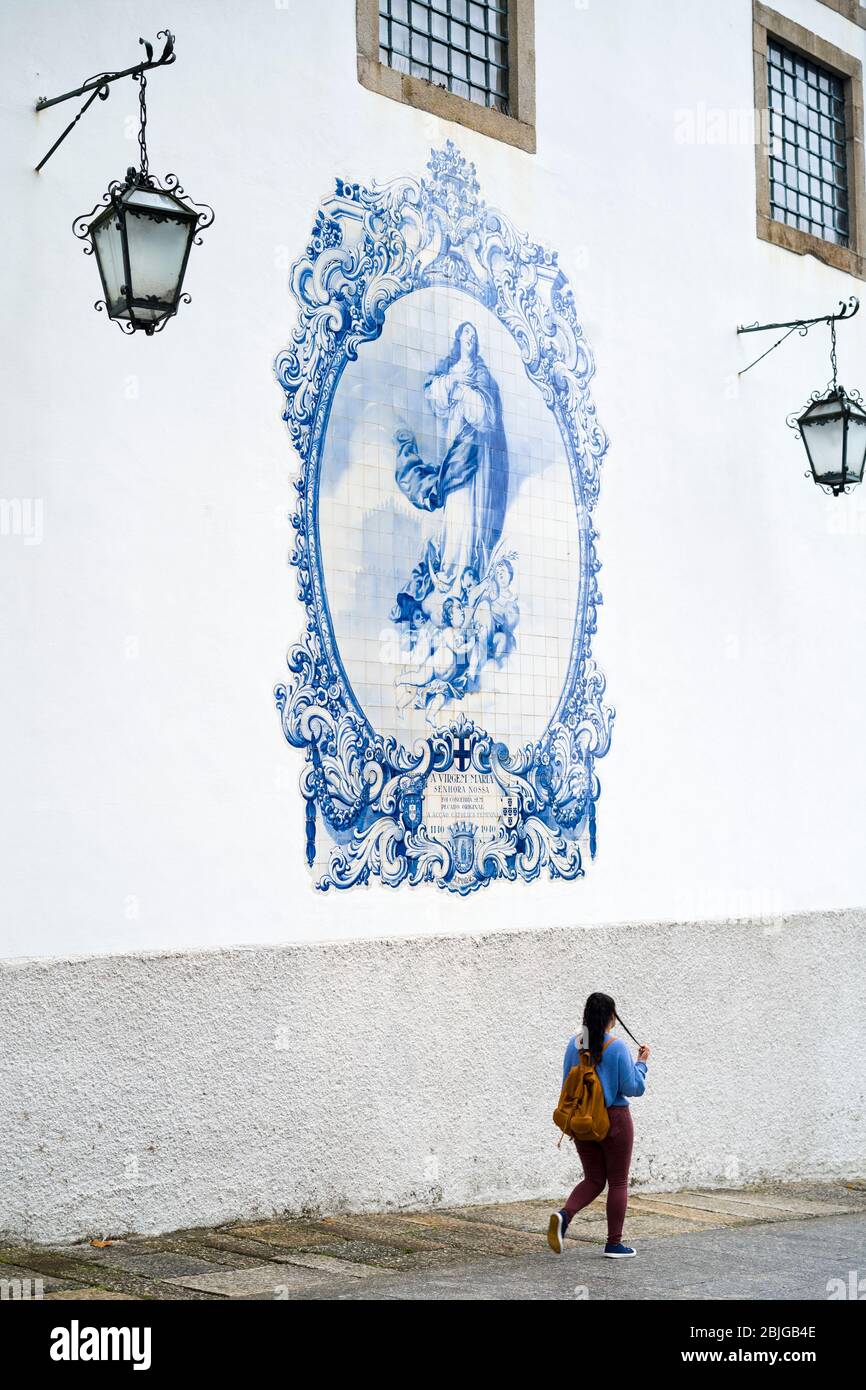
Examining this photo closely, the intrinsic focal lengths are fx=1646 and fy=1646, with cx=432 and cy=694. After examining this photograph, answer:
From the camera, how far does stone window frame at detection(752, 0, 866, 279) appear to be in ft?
36.0

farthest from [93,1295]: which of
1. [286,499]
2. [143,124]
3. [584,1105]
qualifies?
[143,124]

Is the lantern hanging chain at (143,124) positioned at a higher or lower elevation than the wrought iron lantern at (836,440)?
higher

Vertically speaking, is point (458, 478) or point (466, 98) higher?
point (466, 98)

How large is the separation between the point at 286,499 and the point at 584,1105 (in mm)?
3101

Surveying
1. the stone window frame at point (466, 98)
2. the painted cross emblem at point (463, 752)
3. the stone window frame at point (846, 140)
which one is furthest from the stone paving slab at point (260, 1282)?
the stone window frame at point (846, 140)

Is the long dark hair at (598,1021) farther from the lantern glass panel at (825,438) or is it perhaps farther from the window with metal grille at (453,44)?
the window with metal grille at (453,44)

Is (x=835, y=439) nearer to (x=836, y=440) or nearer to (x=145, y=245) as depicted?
(x=836, y=440)

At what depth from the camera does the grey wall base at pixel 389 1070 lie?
6.78 metres

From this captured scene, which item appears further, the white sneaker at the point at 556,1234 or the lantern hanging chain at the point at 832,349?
the lantern hanging chain at the point at 832,349

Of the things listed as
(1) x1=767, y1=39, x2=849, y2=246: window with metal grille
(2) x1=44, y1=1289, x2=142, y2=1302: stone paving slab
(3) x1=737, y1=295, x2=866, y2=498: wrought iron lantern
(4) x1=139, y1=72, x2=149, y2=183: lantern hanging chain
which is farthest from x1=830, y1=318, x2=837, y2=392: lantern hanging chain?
(2) x1=44, y1=1289, x2=142, y2=1302: stone paving slab

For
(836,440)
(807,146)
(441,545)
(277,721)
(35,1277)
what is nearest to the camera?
(35,1277)

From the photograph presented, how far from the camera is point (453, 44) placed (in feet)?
29.4

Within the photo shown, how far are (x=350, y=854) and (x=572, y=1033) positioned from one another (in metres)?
1.81

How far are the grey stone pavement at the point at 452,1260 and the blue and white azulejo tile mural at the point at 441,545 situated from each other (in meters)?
1.64
